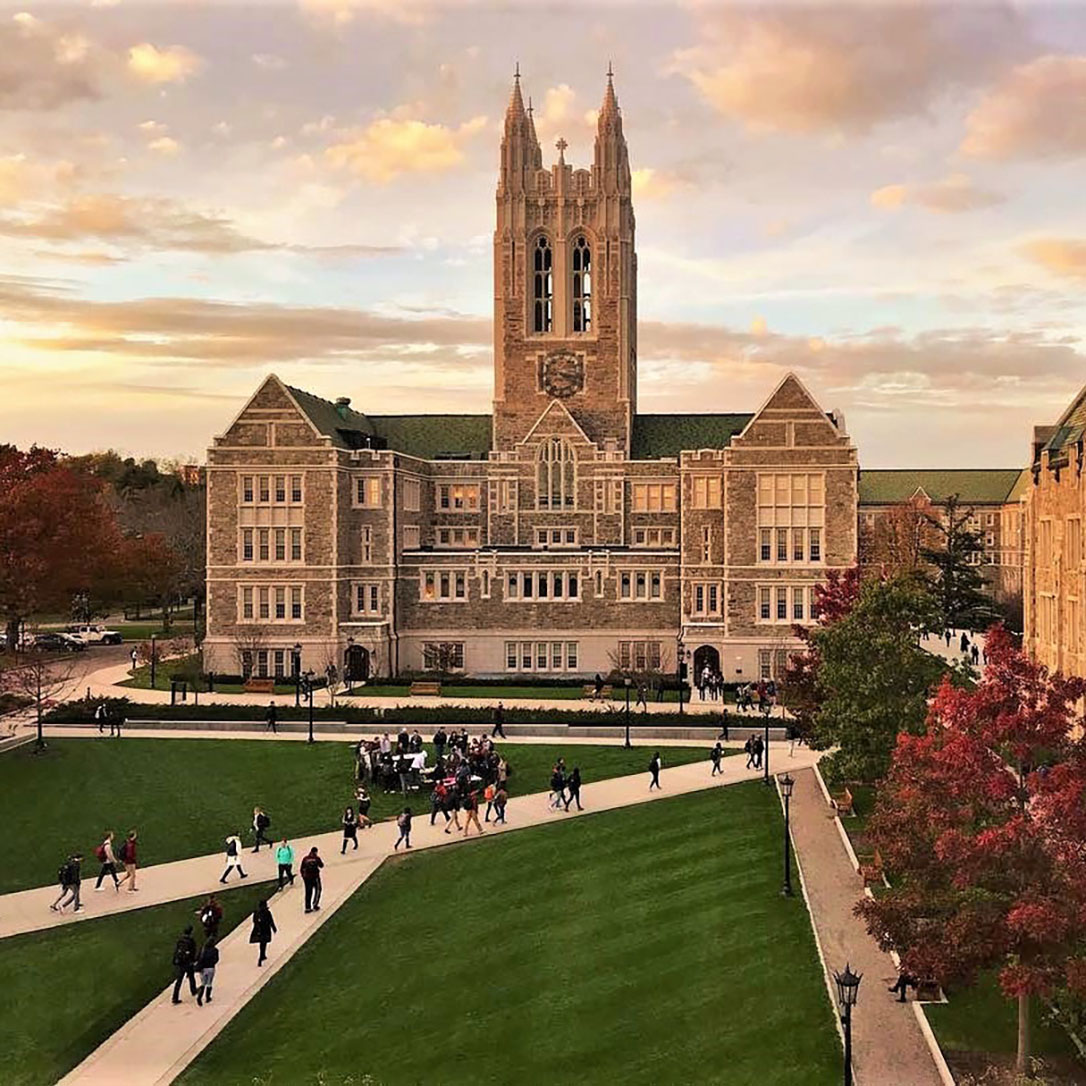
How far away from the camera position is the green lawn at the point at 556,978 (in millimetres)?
19422

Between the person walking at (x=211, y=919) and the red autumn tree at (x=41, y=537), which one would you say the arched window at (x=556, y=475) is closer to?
the red autumn tree at (x=41, y=537)

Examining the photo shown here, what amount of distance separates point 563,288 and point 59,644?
41326 mm

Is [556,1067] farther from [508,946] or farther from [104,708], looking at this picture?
[104,708]

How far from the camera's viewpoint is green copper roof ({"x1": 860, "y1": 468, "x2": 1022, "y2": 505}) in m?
114

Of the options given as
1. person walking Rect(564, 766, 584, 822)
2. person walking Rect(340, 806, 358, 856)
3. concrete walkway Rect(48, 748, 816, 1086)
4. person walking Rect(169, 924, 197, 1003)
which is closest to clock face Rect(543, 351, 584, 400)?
concrete walkway Rect(48, 748, 816, 1086)

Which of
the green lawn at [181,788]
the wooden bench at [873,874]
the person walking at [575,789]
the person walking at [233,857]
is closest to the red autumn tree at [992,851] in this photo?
the wooden bench at [873,874]

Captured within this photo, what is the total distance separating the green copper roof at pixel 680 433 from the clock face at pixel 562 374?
506cm

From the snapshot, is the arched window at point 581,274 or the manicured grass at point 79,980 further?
the arched window at point 581,274

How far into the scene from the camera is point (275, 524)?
62312mm

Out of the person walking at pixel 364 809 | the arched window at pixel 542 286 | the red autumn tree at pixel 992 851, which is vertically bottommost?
the person walking at pixel 364 809

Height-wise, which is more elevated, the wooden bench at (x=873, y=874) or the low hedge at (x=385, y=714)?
the low hedge at (x=385, y=714)

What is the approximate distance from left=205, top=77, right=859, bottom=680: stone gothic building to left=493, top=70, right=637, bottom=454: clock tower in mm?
4901

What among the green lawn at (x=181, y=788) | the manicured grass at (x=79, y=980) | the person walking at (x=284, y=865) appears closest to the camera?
the manicured grass at (x=79, y=980)

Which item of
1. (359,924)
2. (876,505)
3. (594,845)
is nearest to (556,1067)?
(359,924)
